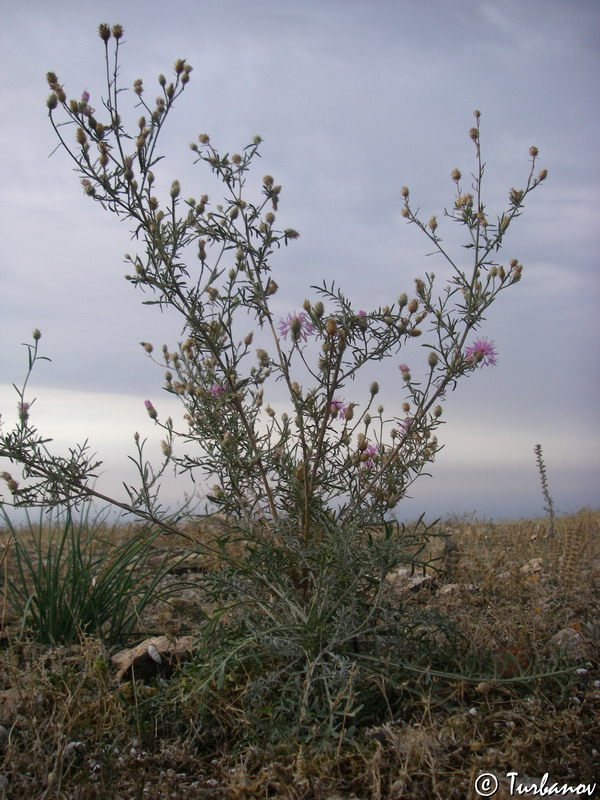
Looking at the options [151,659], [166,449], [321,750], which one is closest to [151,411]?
[166,449]

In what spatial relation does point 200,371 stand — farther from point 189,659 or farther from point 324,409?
point 189,659

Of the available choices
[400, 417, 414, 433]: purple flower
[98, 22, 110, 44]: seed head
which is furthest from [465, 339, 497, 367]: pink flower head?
[98, 22, 110, 44]: seed head

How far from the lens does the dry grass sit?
2.07m

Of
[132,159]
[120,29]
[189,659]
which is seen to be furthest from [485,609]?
[120,29]

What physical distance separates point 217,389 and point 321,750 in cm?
152

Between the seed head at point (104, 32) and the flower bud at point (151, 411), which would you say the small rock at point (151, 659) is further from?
the seed head at point (104, 32)

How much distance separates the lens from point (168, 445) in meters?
3.13

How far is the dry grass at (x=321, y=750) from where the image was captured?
2074mm

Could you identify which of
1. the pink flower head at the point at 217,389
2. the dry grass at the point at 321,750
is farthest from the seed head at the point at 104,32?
the dry grass at the point at 321,750

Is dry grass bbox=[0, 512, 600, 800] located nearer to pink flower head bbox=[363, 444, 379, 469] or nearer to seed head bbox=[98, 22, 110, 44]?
pink flower head bbox=[363, 444, 379, 469]

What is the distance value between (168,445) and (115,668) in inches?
38.4

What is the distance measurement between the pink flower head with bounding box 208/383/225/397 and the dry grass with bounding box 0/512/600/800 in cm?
102

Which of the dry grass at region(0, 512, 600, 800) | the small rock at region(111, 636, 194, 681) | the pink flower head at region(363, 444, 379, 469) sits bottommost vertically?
the dry grass at region(0, 512, 600, 800)

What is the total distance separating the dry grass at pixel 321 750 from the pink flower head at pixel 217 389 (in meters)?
1.02
